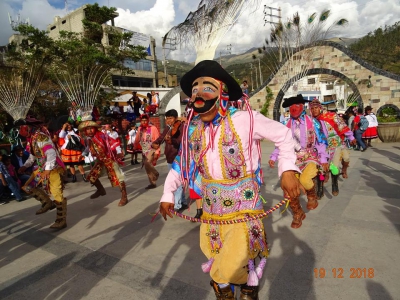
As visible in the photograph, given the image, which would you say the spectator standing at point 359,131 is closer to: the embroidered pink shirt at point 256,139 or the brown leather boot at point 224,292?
the embroidered pink shirt at point 256,139

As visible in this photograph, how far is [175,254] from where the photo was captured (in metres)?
3.69

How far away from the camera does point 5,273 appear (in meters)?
3.55

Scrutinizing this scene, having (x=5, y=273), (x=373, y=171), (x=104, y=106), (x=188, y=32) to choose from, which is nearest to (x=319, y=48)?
(x=373, y=171)

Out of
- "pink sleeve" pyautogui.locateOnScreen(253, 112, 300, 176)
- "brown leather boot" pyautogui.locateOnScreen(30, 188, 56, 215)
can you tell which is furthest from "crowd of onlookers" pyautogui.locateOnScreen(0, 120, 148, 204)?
"pink sleeve" pyautogui.locateOnScreen(253, 112, 300, 176)

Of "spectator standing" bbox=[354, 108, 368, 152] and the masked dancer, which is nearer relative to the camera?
the masked dancer

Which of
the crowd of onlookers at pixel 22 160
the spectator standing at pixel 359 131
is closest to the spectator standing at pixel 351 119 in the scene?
the spectator standing at pixel 359 131

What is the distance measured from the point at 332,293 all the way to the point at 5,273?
385 cm

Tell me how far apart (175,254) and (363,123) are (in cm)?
1086

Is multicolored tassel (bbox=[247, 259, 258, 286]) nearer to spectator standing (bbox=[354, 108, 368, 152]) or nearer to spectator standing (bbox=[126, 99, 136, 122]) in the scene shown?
spectator standing (bbox=[354, 108, 368, 152])

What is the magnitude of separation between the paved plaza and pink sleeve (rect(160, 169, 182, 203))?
114cm

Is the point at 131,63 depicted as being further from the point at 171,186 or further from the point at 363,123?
the point at 171,186

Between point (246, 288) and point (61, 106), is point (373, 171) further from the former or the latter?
point (61, 106)

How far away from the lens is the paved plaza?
2.90 metres

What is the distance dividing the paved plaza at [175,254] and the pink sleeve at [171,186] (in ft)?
3.72
